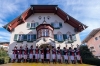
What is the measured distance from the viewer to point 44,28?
53.0 ft

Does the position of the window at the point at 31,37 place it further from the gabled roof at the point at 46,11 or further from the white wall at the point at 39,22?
the gabled roof at the point at 46,11

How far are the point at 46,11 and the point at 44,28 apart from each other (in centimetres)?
417

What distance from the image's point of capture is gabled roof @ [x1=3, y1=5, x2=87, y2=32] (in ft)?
54.8

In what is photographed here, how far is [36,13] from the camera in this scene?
1888 cm

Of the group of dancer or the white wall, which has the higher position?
the white wall

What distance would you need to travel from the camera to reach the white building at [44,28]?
16.1 metres

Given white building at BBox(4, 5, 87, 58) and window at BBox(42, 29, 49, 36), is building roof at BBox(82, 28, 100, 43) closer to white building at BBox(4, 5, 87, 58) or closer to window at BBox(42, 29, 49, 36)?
white building at BBox(4, 5, 87, 58)

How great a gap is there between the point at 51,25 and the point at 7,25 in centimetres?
714

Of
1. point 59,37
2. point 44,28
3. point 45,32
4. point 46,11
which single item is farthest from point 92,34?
point 44,28

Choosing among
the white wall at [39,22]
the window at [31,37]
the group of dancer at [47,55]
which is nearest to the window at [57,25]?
the white wall at [39,22]

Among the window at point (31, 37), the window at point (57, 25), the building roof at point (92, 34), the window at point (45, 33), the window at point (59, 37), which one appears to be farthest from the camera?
the building roof at point (92, 34)

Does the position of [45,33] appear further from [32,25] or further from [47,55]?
[47,55]

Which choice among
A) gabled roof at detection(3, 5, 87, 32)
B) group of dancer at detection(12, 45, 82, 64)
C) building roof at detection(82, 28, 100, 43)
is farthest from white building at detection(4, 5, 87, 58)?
building roof at detection(82, 28, 100, 43)

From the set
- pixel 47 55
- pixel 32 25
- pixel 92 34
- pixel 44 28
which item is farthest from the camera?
pixel 92 34
